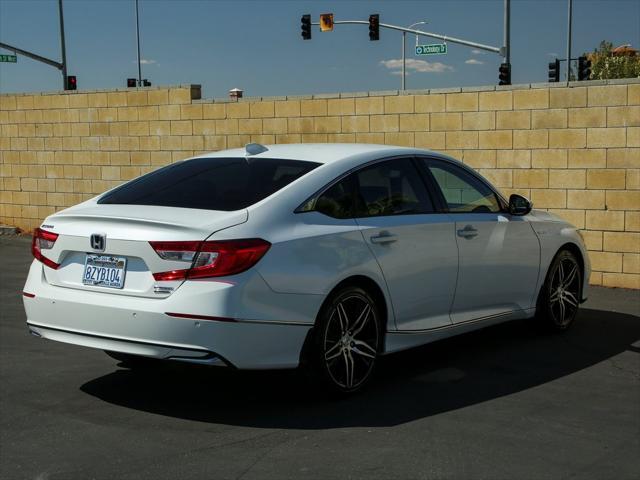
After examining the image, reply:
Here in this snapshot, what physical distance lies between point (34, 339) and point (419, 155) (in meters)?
3.53

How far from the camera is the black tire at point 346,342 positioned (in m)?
5.69

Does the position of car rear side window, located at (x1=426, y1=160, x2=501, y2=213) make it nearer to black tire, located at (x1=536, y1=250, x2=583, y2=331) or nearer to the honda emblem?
black tire, located at (x1=536, y1=250, x2=583, y2=331)

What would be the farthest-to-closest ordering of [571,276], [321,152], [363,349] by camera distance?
1. [571,276]
2. [321,152]
3. [363,349]

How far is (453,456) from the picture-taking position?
4.92 meters

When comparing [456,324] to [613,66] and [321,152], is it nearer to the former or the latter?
[321,152]

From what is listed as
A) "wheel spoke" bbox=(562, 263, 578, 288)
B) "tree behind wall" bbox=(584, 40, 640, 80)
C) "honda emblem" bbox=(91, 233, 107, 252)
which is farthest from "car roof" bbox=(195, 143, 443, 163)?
"tree behind wall" bbox=(584, 40, 640, 80)

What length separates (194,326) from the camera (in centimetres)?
520

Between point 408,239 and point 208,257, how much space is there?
1624 mm

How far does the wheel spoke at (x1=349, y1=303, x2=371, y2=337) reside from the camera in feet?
19.6

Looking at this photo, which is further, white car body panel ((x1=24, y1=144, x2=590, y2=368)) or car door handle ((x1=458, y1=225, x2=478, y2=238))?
car door handle ((x1=458, y1=225, x2=478, y2=238))

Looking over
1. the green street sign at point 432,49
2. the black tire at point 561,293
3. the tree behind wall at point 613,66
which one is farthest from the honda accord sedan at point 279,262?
the tree behind wall at point 613,66

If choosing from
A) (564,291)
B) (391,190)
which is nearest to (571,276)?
(564,291)

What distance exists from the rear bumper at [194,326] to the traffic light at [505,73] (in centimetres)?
2765

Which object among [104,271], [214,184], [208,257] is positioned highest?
[214,184]
